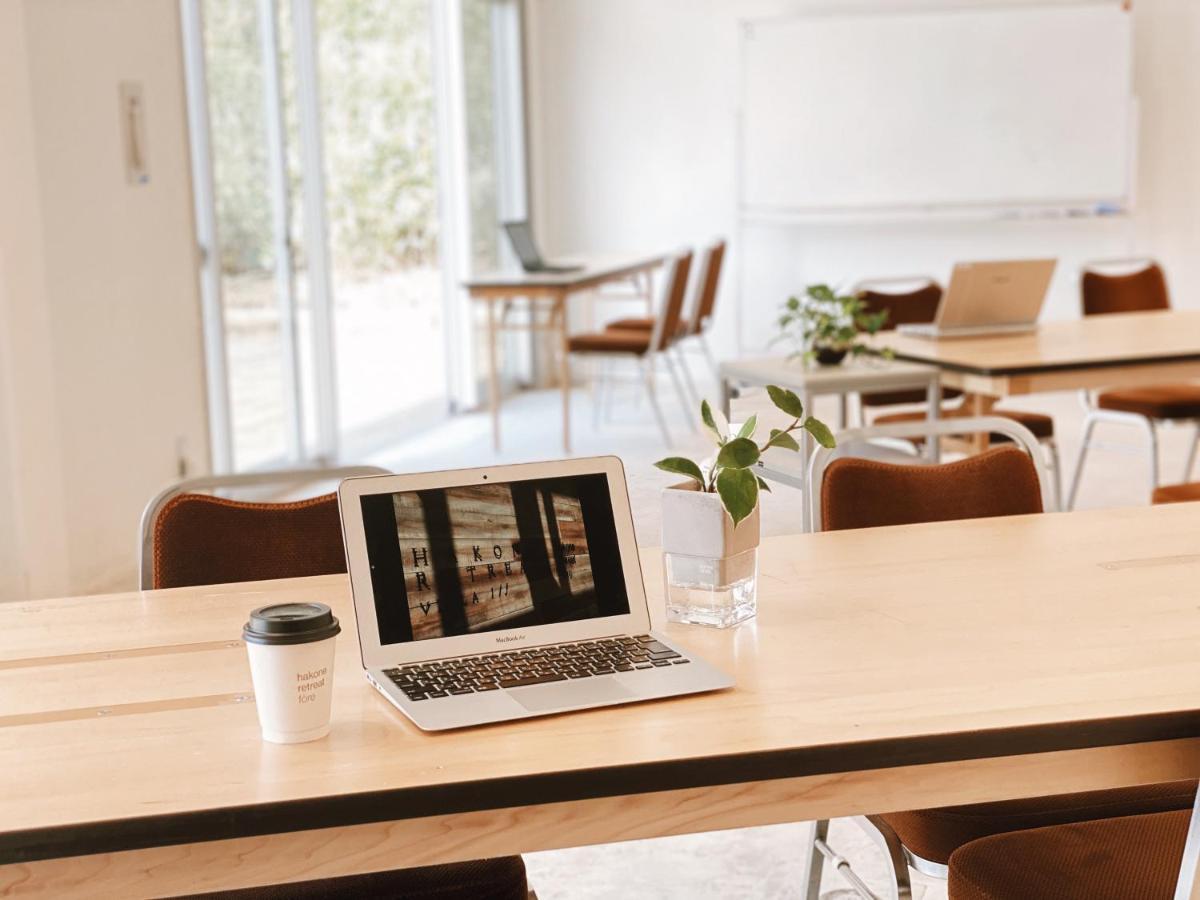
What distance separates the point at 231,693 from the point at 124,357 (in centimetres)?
339

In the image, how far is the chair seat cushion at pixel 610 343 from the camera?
6.32m

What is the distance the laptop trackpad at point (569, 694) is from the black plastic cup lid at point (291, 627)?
0.19 meters

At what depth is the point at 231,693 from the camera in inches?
55.1

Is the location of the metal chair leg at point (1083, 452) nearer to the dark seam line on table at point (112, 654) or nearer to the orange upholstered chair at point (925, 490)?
the orange upholstered chair at point (925, 490)

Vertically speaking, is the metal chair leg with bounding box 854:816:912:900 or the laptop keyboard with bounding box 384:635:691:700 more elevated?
the laptop keyboard with bounding box 384:635:691:700

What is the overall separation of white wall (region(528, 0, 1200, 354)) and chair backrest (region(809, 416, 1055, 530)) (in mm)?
6098

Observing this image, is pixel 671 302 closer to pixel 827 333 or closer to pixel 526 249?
pixel 526 249

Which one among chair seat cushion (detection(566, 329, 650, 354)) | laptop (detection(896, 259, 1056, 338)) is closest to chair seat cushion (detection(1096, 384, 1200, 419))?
laptop (detection(896, 259, 1056, 338))

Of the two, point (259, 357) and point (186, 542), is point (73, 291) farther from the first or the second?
point (186, 542)

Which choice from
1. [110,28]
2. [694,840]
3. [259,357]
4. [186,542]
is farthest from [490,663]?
[259,357]

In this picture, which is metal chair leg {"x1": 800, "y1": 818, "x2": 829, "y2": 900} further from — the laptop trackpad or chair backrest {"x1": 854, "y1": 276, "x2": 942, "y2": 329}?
chair backrest {"x1": 854, "y1": 276, "x2": 942, "y2": 329}

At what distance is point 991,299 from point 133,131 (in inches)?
107

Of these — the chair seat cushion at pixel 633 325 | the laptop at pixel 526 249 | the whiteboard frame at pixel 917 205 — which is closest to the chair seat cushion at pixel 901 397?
the chair seat cushion at pixel 633 325

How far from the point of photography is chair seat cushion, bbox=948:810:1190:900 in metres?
1.50
